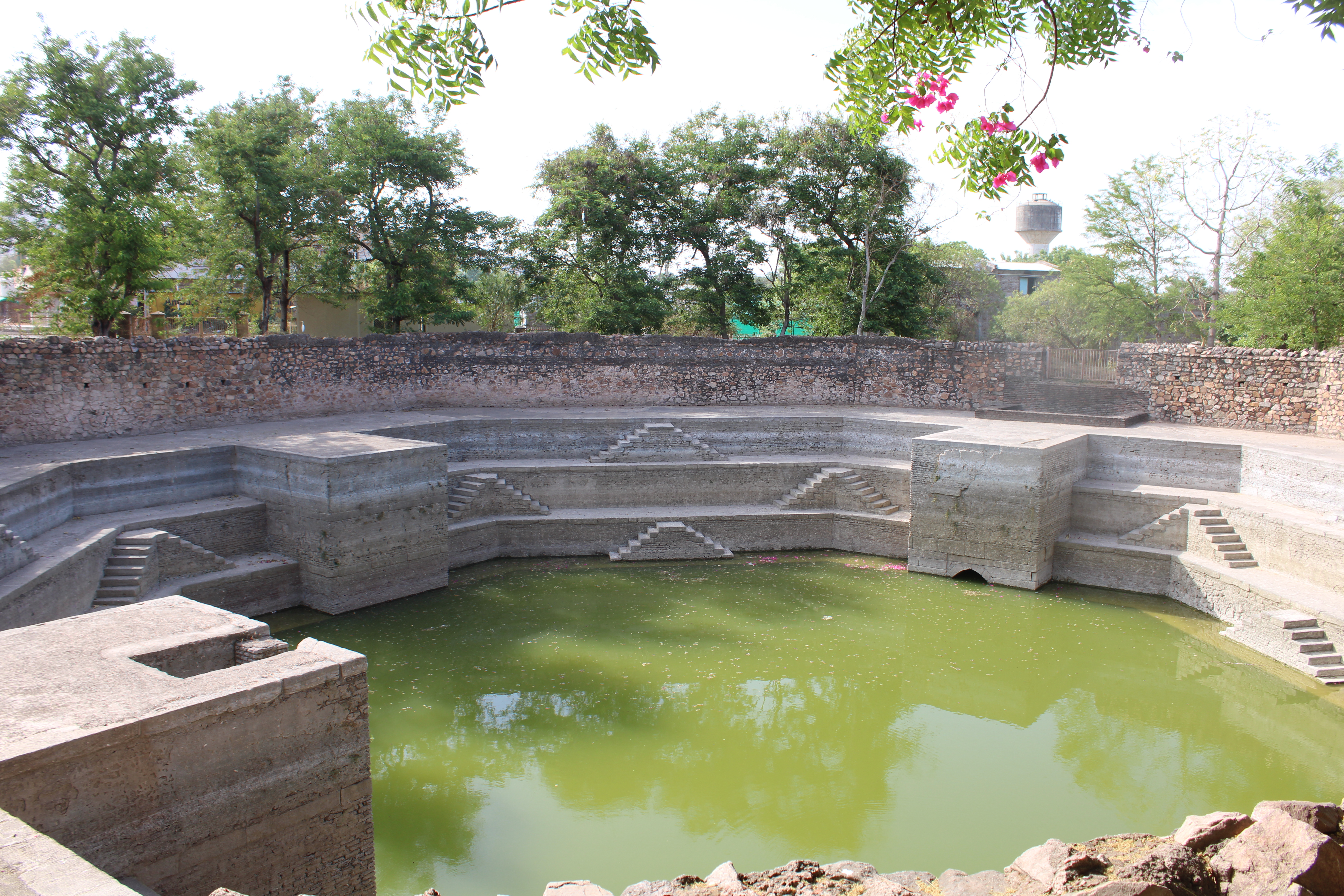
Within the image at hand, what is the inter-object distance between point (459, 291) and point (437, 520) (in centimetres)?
759

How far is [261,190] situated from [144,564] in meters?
8.19

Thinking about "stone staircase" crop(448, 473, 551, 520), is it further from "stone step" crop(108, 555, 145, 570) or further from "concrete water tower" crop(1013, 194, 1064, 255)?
"concrete water tower" crop(1013, 194, 1064, 255)

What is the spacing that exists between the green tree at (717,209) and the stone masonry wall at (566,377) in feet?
10.4

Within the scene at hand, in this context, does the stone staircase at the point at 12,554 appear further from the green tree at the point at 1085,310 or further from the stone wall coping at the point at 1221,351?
the green tree at the point at 1085,310

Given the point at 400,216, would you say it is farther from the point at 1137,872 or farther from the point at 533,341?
the point at 1137,872

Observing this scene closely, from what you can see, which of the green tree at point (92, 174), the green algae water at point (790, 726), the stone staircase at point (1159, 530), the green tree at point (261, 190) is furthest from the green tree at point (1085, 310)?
the green tree at point (92, 174)

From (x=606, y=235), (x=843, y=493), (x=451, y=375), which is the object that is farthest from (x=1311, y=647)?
(x=606, y=235)

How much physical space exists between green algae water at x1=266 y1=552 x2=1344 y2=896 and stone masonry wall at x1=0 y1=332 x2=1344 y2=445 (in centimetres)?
387

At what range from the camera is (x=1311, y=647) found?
24.3 ft

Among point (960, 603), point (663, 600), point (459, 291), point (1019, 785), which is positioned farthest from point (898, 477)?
point (459, 291)

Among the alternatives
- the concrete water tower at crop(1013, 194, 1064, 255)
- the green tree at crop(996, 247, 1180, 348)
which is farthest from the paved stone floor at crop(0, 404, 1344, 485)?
the concrete water tower at crop(1013, 194, 1064, 255)

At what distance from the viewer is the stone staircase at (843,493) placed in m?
11.1

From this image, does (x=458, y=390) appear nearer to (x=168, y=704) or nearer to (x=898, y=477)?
(x=898, y=477)

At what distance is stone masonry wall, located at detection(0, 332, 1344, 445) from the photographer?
32.6ft
